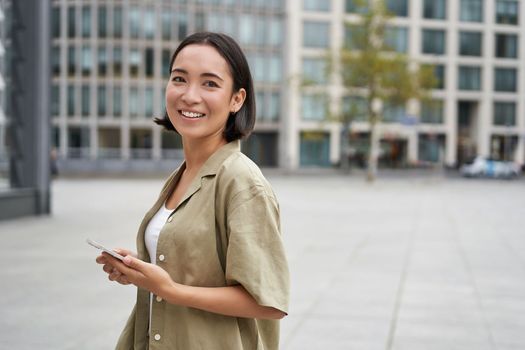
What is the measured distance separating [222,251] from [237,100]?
0.47 metres

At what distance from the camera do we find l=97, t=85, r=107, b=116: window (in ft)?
208

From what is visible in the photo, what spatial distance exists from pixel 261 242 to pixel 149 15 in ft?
213

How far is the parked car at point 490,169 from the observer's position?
4900 centimetres

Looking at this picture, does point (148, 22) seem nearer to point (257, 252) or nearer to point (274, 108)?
point (274, 108)

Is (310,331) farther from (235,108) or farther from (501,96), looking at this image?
(501,96)

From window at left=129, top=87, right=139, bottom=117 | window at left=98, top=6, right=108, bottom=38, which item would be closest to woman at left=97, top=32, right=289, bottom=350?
window at left=129, top=87, right=139, bottom=117

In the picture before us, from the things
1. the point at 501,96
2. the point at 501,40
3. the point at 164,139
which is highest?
the point at 501,40

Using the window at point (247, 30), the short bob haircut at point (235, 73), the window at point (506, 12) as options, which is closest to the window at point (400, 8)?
the window at point (506, 12)

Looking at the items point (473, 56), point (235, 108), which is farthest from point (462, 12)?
point (235, 108)

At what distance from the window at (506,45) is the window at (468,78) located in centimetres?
315

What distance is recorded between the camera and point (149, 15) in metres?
64.1

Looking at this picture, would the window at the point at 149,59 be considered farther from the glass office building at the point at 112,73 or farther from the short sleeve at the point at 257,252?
the short sleeve at the point at 257,252

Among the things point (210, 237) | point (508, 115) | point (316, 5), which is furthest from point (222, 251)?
point (508, 115)

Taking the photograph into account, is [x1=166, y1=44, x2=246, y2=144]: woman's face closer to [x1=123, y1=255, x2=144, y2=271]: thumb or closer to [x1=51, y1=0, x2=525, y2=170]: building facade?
[x1=123, y1=255, x2=144, y2=271]: thumb
